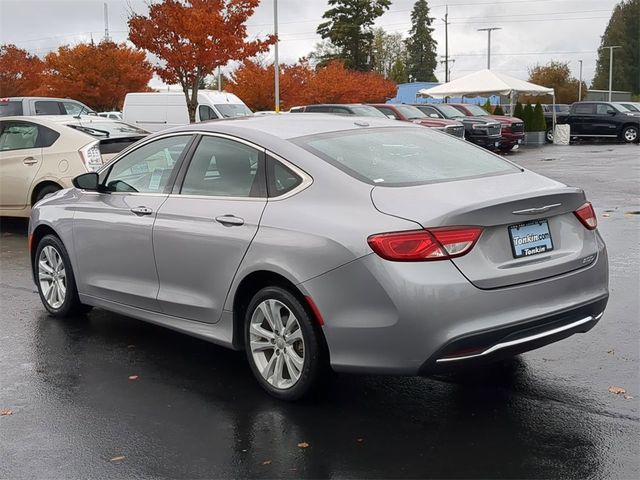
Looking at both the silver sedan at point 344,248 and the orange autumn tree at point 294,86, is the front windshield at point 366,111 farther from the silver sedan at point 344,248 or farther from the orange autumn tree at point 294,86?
the silver sedan at point 344,248

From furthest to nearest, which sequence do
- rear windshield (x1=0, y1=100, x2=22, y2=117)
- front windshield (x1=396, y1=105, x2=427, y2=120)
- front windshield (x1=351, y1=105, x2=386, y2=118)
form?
front windshield (x1=396, y1=105, x2=427, y2=120), front windshield (x1=351, y1=105, x2=386, y2=118), rear windshield (x1=0, y1=100, x2=22, y2=117)

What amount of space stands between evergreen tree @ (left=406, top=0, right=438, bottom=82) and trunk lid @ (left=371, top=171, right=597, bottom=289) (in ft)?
329

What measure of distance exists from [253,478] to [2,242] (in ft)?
28.0

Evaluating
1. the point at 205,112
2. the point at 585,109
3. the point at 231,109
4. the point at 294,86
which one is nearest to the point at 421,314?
the point at 205,112

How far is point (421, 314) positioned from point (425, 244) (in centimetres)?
35

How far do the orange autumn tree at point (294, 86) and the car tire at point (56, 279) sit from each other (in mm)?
34123

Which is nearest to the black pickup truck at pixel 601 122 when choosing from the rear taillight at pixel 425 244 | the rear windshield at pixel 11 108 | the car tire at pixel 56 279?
the rear windshield at pixel 11 108

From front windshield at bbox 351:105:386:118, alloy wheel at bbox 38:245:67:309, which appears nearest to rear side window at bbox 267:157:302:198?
alloy wheel at bbox 38:245:67:309

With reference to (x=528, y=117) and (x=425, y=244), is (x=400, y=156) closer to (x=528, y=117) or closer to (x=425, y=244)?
(x=425, y=244)

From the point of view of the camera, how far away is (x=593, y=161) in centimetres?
2369

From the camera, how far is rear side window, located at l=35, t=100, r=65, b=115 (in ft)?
71.2

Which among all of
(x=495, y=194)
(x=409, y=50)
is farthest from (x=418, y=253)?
(x=409, y=50)

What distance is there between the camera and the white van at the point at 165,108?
89.1 ft

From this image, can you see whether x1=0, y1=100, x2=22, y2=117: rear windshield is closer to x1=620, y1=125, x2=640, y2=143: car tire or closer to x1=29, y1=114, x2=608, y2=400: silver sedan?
x1=29, y1=114, x2=608, y2=400: silver sedan
